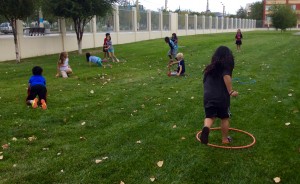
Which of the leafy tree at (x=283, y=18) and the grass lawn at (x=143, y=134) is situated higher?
the leafy tree at (x=283, y=18)

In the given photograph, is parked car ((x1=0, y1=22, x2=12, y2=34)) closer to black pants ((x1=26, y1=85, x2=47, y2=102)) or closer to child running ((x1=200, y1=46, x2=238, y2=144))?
black pants ((x1=26, y1=85, x2=47, y2=102))

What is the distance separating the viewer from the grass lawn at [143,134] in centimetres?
459

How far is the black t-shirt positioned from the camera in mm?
5219

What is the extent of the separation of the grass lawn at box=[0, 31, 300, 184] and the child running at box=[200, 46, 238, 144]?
0.52m

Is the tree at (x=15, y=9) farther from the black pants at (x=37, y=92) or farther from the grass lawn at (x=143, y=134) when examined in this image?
the black pants at (x=37, y=92)

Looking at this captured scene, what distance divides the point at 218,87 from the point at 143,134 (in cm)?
161

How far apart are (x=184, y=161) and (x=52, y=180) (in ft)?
5.91

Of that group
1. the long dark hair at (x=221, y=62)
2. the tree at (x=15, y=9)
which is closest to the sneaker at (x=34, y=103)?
the long dark hair at (x=221, y=62)

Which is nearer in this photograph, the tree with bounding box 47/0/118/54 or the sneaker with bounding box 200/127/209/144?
the sneaker with bounding box 200/127/209/144

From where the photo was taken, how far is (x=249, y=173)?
455 cm

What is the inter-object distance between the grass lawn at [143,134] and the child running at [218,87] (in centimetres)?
52

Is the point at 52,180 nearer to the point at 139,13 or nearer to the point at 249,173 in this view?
the point at 249,173

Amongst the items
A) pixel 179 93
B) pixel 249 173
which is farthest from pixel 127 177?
pixel 179 93

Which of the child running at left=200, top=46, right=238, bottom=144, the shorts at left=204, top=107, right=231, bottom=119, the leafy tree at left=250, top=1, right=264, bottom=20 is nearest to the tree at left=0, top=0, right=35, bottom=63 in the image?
the child running at left=200, top=46, right=238, bottom=144
